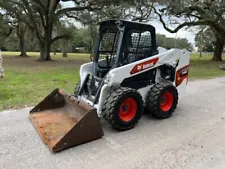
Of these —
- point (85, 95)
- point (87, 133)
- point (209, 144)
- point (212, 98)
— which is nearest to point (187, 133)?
point (209, 144)

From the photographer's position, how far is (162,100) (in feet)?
15.5

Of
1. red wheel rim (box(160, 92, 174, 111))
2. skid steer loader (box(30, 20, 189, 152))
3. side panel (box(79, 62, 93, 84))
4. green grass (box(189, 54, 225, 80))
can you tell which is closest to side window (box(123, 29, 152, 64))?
skid steer loader (box(30, 20, 189, 152))

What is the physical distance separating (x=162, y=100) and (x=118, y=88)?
3.73 feet

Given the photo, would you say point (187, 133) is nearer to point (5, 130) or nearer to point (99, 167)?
point (99, 167)

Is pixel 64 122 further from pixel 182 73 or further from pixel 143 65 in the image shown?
pixel 182 73

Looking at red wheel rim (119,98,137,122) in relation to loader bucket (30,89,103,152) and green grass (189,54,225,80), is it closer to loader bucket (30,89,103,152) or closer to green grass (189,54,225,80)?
loader bucket (30,89,103,152)

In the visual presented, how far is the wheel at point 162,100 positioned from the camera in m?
4.53

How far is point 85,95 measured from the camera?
4750 millimetres

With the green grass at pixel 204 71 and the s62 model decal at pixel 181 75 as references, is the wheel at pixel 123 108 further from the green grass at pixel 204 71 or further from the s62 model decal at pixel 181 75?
the green grass at pixel 204 71

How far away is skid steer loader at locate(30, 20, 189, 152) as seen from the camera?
388 cm

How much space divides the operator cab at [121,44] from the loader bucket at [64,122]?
2.94ft

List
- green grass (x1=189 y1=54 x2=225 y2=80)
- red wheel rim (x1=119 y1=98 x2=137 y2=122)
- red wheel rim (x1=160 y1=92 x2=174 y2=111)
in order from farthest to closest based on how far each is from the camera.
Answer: green grass (x1=189 y1=54 x2=225 y2=80)
red wheel rim (x1=160 y1=92 x2=174 y2=111)
red wheel rim (x1=119 y1=98 x2=137 y2=122)

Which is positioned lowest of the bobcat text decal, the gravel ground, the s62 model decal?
the gravel ground

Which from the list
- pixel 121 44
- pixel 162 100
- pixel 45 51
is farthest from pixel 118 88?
pixel 45 51
